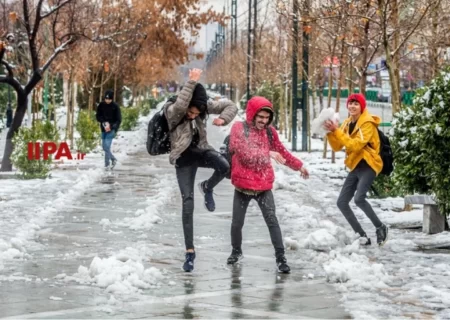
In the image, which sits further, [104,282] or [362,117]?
[362,117]

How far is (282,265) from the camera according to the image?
33.4 feet

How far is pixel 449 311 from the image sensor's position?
8.27 meters

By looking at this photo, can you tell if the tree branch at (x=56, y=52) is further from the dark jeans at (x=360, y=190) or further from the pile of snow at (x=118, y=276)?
the pile of snow at (x=118, y=276)

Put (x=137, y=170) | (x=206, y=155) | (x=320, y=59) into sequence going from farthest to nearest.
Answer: (x=320, y=59)
(x=137, y=170)
(x=206, y=155)

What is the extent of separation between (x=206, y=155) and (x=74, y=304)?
2.43 m

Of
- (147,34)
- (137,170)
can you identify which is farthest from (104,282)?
(147,34)

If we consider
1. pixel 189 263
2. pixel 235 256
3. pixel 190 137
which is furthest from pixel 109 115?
pixel 189 263

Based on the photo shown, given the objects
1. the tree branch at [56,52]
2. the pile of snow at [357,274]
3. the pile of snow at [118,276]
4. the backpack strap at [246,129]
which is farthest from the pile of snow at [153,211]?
the pile of snow at [357,274]

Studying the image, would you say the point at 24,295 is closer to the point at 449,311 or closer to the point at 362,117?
the point at 449,311

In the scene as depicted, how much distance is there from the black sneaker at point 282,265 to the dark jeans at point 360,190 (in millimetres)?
2140

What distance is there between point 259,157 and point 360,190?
2.14 meters

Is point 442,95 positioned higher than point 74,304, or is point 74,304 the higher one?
point 442,95

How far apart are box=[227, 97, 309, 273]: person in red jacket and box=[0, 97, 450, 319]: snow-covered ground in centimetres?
68

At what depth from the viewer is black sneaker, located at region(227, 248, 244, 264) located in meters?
10.7
